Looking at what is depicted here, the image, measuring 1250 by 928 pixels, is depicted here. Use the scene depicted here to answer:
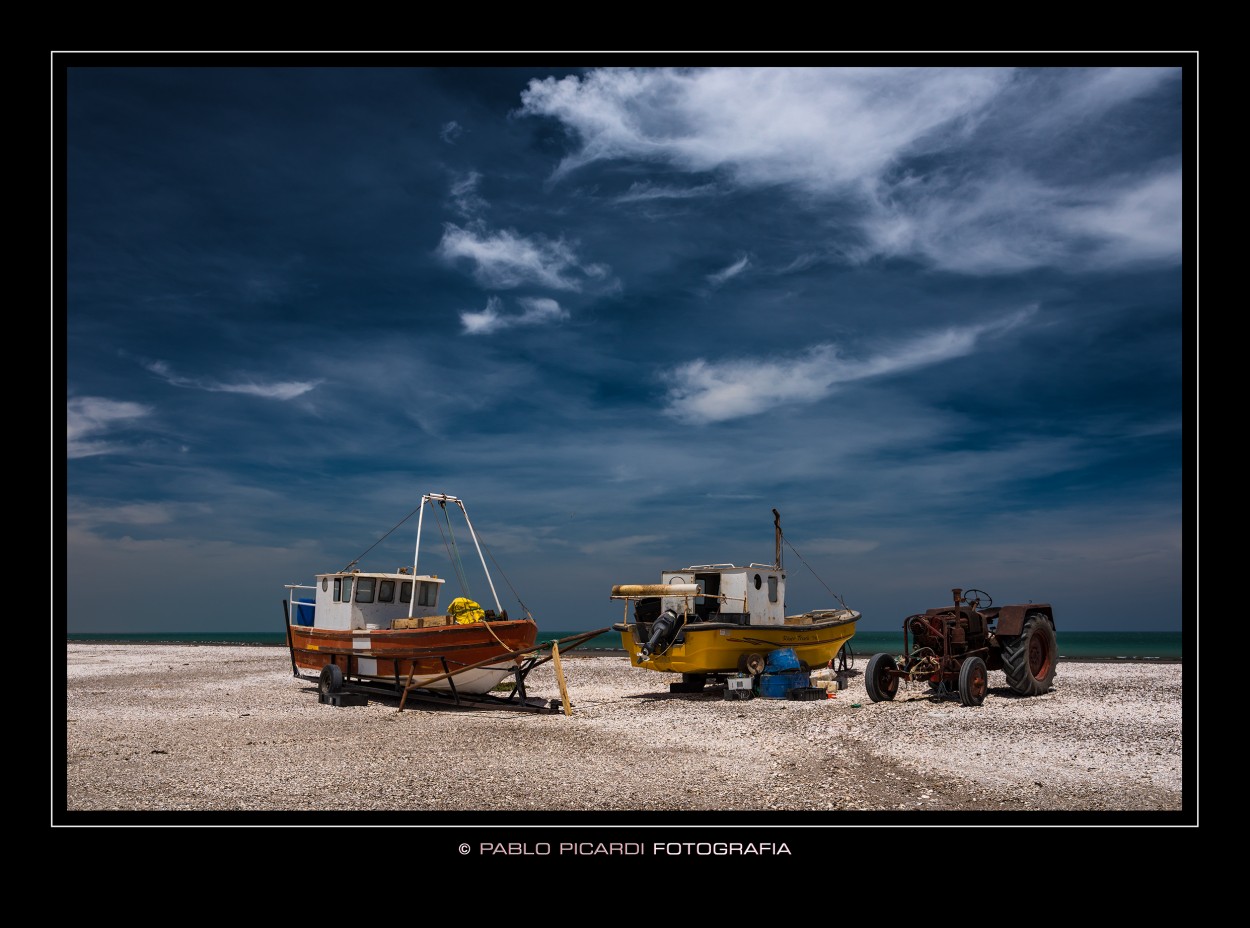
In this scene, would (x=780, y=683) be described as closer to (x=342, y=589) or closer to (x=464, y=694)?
(x=464, y=694)

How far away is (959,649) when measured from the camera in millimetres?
17531

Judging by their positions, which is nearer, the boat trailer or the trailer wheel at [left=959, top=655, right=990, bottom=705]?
the trailer wheel at [left=959, top=655, right=990, bottom=705]

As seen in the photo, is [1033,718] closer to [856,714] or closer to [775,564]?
[856,714]

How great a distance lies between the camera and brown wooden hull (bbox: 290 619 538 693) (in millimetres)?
18625

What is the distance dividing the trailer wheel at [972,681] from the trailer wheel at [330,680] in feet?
42.9

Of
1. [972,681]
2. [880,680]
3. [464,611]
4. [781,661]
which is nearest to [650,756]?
[880,680]

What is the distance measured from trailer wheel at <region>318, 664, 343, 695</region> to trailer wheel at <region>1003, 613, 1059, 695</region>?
14.1 m

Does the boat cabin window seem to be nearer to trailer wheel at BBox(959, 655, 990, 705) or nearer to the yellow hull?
the yellow hull

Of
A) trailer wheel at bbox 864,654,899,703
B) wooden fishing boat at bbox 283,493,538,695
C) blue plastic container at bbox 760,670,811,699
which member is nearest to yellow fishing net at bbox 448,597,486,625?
wooden fishing boat at bbox 283,493,538,695

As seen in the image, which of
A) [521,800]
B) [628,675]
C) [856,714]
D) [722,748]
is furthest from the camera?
[628,675]

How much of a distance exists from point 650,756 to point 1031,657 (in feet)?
33.4
